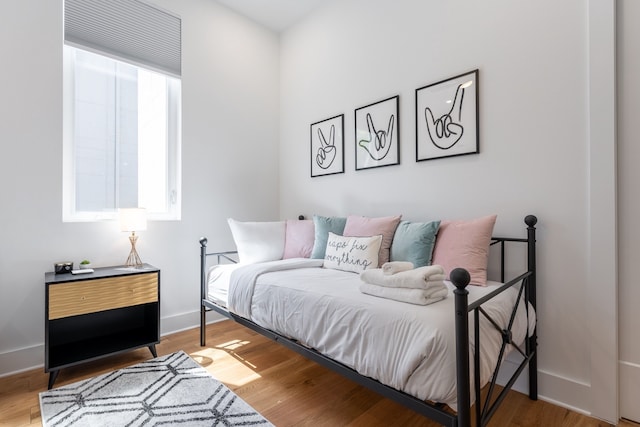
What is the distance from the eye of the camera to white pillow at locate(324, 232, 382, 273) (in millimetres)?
2135

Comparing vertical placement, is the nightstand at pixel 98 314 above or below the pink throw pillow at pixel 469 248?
below

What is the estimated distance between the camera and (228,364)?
221cm

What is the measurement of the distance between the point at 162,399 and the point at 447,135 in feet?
7.88

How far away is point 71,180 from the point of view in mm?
2424

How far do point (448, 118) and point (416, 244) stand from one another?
908mm

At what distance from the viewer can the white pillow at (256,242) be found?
262cm

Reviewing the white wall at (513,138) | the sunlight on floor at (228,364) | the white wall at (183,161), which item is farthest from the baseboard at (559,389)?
the white wall at (183,161)

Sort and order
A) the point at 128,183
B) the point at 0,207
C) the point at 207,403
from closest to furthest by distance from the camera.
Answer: the point at 207,403, the point at 0,207, the point at 128,183

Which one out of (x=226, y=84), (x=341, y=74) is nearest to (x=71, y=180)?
(x=226, y=84)

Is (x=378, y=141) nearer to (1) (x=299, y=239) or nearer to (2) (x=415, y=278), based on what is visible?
(1) (x=299, y=239)

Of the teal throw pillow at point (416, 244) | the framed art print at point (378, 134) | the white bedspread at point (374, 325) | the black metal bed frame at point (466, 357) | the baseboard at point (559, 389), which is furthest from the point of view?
the framed art print at point (378, 134)

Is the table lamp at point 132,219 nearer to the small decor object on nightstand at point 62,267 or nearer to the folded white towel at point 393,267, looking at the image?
the small decor object on nightstand at point 62,267

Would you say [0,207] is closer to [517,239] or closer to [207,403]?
[207,403]

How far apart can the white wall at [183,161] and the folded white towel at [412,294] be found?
6.88 feet
